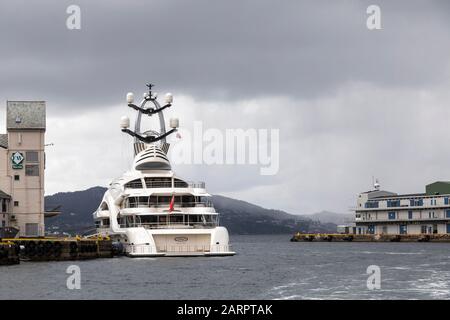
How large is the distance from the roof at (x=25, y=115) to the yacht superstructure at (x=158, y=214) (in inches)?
469

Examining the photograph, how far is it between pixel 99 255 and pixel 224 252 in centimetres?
1384

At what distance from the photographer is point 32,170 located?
315 ft

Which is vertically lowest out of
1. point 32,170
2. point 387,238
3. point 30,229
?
point 387,238

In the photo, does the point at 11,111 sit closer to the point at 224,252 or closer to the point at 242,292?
the point at 224,252

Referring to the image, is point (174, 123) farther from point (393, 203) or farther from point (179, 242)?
point (393, 203)

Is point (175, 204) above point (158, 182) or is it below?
below

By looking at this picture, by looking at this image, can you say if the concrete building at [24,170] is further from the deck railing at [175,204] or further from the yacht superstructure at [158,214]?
the deck railing at [175,204]

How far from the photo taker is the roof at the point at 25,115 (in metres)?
96.1

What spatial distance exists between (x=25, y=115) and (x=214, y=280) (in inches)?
1854

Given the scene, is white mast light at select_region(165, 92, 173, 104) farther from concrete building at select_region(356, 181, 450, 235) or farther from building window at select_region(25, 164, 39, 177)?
concrete building at select_region(356, 181, 450, 235)

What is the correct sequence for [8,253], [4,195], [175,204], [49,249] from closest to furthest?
1. [8,253]
2. [49,249]
3. [175,204]
4. [4,195]

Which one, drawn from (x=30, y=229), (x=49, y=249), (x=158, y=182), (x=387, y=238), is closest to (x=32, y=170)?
(x=30, y=229)

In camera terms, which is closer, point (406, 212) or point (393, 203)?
point (406, 212)
